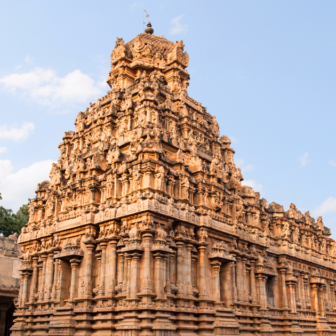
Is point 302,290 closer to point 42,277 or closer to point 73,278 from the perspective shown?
point 73,278

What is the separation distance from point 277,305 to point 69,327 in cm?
1519

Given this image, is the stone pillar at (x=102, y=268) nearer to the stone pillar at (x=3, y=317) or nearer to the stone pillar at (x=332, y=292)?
the stone pillar at (x=3, y=317)

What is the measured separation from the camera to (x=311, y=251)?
3528 cm

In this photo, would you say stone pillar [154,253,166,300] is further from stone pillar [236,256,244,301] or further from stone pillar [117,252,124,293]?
stone pillar [236,256,244,301]

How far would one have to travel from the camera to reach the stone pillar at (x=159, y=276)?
717 inches

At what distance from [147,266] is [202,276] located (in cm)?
420

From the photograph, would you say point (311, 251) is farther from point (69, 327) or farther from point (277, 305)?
point (69, 327)

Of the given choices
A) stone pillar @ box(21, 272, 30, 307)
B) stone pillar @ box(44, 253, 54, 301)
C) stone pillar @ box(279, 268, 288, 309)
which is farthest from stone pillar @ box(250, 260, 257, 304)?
stone pillar @ box(21, 272, 30, 307)

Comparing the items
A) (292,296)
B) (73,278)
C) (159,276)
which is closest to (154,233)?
(159,276)

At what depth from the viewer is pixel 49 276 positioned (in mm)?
23984

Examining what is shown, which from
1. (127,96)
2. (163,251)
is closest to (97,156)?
(127,96)

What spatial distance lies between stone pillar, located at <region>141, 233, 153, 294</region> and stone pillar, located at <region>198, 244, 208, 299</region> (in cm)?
392

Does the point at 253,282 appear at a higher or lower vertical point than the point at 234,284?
higher

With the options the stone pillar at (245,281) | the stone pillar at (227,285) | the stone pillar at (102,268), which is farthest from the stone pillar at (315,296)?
the stone pillar at (102,268)
